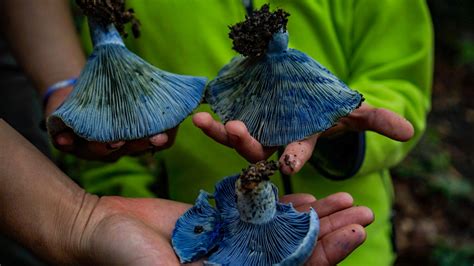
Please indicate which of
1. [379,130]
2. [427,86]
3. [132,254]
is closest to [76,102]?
[132,254]

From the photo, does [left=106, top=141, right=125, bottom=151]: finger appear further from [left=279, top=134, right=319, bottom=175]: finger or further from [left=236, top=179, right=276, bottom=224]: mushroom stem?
[left=279, top=134, right=319, bottom=175]: finger

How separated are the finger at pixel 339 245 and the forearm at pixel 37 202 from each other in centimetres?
74

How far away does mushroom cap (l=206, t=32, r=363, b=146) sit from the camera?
1.80m

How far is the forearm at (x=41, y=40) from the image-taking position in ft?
8.27

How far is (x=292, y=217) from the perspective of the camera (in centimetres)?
Answer: 177

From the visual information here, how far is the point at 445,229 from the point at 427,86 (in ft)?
5.61

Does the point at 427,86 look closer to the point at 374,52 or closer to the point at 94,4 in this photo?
the point at 374,52

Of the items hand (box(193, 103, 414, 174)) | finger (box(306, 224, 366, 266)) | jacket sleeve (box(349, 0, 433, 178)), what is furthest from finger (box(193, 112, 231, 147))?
jacket sleeve (box(349, 0, 433, 178))

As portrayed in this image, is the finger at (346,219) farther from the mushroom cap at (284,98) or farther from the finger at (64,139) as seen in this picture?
the finger at (64,139)

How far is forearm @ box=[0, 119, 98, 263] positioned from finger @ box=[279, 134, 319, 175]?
65 cm

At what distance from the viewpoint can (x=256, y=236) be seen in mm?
1765

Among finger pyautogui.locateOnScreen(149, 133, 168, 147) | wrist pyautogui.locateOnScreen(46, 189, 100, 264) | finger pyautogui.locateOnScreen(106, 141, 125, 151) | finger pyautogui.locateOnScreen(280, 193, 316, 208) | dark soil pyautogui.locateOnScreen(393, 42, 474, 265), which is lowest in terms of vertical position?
dark soil pyautogui.locateOnScreen(393, 42, 474, 265)

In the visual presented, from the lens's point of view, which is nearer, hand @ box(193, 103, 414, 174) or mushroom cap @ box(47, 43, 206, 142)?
hand @ box(193, 103, 414, 174)

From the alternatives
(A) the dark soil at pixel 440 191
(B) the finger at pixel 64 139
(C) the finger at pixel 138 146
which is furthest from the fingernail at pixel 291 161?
(A) the dark soil at pixel 440 191
